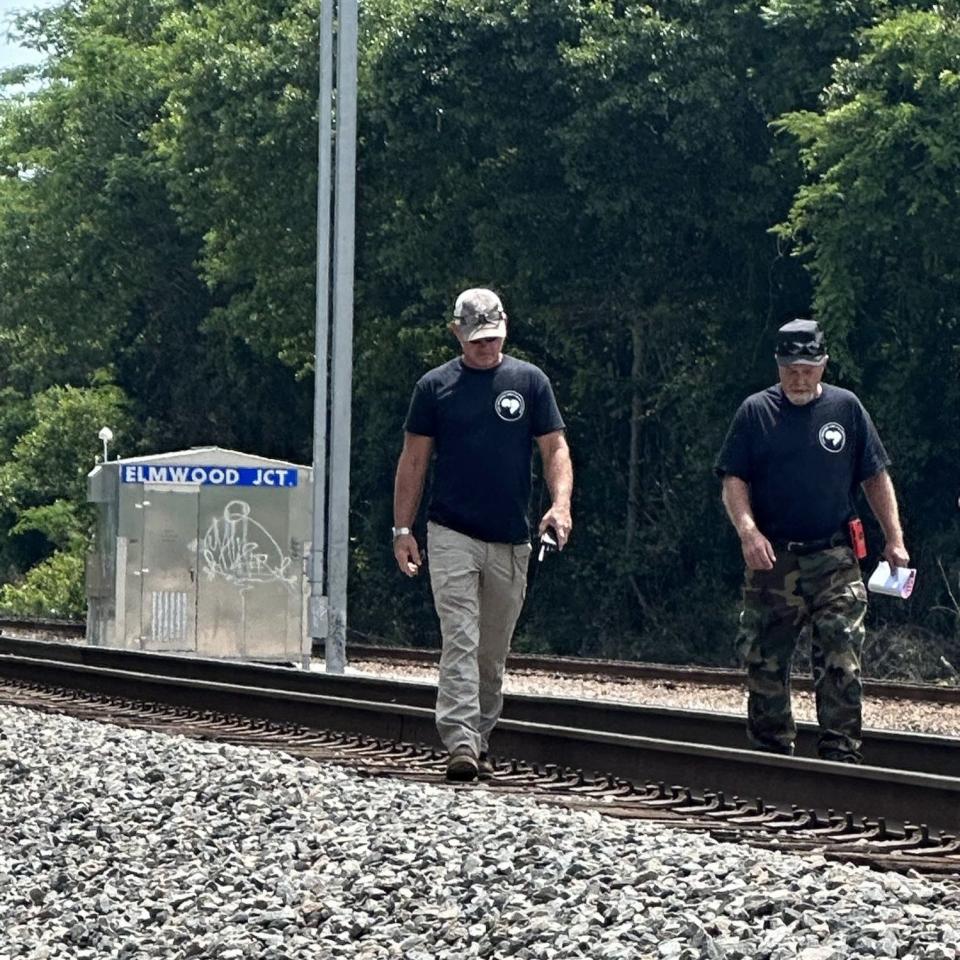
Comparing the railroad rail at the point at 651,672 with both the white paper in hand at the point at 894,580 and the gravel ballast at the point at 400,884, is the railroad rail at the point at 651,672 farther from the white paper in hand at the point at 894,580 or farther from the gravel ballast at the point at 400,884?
the gravel ballast at the point at 400,884

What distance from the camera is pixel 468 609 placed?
9758mm

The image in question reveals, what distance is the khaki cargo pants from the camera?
31.9 ft

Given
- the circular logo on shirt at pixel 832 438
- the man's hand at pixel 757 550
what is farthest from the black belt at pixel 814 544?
the circular logo on shirt at pixel 832 438

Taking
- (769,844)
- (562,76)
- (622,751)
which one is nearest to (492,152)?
(562,76)

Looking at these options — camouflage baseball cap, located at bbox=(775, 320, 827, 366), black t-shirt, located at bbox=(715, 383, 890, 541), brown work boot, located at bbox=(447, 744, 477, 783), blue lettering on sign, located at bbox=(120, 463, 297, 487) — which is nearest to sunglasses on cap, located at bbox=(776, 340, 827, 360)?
camouflage baseball cap, located at bbox=(775, 320, 827, 366)

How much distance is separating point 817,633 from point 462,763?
1.58 metres

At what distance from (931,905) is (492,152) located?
27848 mm

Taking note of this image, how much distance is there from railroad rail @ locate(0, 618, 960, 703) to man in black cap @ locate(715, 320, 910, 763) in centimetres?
853

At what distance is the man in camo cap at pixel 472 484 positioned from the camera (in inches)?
383

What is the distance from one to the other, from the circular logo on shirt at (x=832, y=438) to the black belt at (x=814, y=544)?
366 millimetres

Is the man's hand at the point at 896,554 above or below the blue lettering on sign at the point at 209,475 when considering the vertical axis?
below

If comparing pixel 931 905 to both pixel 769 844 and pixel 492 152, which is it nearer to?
pixel 769 844

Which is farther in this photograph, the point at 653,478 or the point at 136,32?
the point at 136,32

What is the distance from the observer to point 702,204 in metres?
32.3
